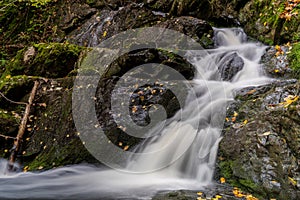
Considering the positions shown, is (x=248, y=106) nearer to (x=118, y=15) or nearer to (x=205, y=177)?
(x=205, y=177)

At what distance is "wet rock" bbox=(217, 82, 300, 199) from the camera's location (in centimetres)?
316

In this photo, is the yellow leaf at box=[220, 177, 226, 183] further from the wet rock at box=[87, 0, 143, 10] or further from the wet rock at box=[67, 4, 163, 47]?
the wet rock at box=[87, 0, 143, 10]

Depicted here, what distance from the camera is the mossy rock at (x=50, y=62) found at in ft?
20.0

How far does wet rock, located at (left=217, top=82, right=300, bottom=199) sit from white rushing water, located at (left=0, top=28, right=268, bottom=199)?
0.34 meters

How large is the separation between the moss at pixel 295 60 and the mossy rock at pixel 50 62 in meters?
4.40

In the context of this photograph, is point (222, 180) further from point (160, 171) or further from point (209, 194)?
point (160, 171)

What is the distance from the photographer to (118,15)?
30.6 feet

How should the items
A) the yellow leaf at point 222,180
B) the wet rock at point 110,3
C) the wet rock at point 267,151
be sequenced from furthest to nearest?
the wet rock at point 110,3, the yellow leaf at point 222,180, the wet rock at point 267,151

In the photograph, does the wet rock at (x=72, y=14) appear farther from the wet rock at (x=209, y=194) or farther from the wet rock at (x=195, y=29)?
the wet rock at (x=209, y=194)

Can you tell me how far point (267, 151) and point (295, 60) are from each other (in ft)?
9.41

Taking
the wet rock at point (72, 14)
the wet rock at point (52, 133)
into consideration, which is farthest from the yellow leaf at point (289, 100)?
the wet rock at point (72, 14)

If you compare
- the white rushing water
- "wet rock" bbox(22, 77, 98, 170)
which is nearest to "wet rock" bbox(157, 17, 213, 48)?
the white rushing water

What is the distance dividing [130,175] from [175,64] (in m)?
2.42

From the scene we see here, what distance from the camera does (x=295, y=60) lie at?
18.0ft
